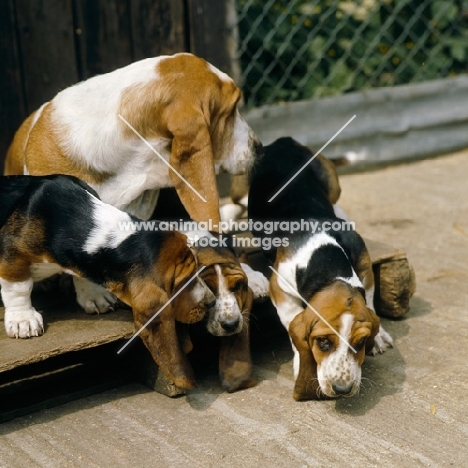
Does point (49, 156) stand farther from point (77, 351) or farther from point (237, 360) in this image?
point (237, 360)

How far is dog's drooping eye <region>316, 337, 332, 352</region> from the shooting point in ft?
13.0

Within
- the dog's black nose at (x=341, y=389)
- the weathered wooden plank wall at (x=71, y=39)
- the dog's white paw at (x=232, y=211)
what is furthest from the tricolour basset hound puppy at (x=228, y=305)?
the weathered wooden plank wall at (x=71, y=39)

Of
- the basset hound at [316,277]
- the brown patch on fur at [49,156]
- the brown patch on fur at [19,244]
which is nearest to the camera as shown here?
the basset hound at [316,277]

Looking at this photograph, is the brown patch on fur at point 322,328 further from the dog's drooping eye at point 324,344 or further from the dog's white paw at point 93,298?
the dog's white paw at point 93,298

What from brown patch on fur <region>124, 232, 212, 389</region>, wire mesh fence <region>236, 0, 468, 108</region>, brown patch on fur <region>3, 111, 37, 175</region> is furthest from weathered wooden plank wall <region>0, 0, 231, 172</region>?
brown patch on fur <region>124, 232, 212, 389</region>

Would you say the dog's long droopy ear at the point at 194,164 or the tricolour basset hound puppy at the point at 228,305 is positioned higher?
the dog's long droopy ear at the point at 194,164

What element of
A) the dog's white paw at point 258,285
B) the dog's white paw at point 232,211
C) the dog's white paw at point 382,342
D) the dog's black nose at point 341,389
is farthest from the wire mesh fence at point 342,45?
the dog's black nose at point 341,389

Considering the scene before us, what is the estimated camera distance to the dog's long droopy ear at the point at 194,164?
14.3 ft

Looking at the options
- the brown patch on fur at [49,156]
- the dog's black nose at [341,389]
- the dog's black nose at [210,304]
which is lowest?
the dog's black nose at [341,389]

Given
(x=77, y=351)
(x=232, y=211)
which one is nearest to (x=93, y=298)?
(x=77, y=351)

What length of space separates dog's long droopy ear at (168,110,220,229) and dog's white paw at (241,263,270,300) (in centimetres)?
43

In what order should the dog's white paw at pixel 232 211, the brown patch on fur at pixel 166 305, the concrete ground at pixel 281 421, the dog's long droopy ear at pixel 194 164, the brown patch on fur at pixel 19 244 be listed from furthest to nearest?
the dog's white paw at pixel 232 211 → the dog's long droopy ear at pixel 194 164 → the brown patch on fur at pixel 19 244 → the brown patch on fur at pixel 166 305 → the concrete ground at pixel 281 421

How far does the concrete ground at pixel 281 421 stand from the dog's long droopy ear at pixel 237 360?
2.3 inches

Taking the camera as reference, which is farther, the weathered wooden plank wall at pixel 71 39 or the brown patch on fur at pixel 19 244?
the weathered wooden plank wall at pixel 71 39
